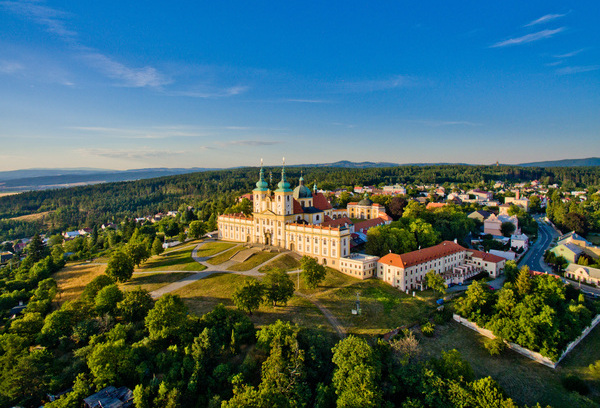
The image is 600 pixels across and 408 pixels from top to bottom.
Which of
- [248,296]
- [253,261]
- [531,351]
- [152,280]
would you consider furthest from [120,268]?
[531,351]

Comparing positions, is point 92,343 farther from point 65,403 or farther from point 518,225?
point 518,225

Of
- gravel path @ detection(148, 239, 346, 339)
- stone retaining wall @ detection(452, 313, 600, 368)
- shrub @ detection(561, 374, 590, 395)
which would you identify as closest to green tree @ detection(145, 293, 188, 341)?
gravel path @ detection(148, 239, 346, 339)

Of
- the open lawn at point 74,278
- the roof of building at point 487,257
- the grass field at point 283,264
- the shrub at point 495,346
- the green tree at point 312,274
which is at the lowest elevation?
the shrub at point 495,346

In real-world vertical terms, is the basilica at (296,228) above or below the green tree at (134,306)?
above

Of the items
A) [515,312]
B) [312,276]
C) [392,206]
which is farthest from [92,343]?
[392,206]

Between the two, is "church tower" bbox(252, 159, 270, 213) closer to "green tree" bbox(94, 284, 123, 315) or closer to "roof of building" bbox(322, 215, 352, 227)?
"roof of building" bbox(322, 215, 352, 227)

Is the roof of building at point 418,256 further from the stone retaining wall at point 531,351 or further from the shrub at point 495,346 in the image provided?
the shrub at point 495,346

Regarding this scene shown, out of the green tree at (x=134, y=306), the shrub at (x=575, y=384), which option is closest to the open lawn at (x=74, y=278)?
the green tree at (x=134, y=306)

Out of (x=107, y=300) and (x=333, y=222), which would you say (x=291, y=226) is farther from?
(x=107, y=300)
